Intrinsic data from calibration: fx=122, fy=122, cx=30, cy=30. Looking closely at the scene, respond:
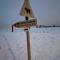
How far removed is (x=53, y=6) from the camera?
122 centimetres

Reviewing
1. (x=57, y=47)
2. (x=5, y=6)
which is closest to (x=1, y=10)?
(x=5, y=6)

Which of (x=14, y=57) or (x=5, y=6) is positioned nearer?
(x=14, y=57)

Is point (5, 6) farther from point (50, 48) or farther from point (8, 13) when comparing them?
point (50, 48)

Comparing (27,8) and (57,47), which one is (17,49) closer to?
(57,47)

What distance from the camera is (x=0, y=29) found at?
1232 millimetres

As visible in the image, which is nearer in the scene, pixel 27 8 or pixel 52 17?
pixel 27 8

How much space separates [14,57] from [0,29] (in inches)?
25.9

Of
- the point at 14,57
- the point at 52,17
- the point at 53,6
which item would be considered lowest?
the point at 14,57

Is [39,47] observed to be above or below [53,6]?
below

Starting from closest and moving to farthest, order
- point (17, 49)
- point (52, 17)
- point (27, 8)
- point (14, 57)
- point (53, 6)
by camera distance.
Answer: point (27, 8) < point (14, 57) < point (17, 49) < point (52, 17) < point (53, 6)

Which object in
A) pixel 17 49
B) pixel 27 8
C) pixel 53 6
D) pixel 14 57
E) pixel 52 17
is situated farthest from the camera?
pixel 53 6

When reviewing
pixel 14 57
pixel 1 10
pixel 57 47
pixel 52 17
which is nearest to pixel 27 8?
pixel 14 57

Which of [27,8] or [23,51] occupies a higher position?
[27,8]

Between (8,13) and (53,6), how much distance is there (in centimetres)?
45
